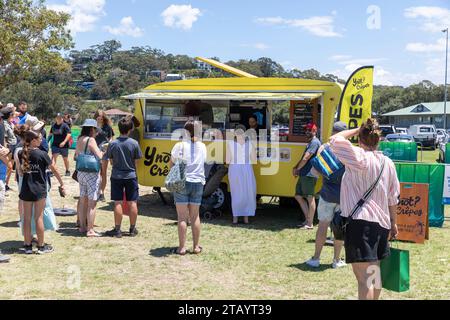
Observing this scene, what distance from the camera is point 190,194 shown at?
648cm

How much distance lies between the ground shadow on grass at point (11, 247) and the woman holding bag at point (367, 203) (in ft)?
14.8

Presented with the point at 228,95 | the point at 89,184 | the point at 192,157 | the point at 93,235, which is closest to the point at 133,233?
the point at 93,235

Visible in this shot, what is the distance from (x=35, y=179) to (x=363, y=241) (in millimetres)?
4191

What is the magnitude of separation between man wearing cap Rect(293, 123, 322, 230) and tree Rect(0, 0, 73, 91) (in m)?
20.1

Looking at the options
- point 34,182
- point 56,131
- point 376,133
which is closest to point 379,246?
point 376,133

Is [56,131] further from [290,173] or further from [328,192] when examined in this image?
[328,192]

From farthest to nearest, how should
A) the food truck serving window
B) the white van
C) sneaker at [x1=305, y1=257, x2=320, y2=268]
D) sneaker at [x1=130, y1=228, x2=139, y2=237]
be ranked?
1. the white van
2. the food truck serving window
3. sneaker at [x1=130, y1=228, x2=139, y2=237]
4. sneaker at [x1=305, y1=257, x2=320, y2=268]

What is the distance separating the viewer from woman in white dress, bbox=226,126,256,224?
8734 millimetres

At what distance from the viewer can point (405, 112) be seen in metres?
67.5

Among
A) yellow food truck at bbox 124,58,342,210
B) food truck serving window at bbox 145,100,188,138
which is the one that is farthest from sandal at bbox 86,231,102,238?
food truck serving window at bbox 145,100,188,138

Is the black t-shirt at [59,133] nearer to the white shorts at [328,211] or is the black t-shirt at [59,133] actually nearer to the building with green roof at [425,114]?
the white shorts at [328,211]

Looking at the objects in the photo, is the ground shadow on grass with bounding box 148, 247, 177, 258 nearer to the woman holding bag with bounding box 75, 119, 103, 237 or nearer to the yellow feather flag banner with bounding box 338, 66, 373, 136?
the woman holding bag with bounding box 75, 119, 103, 237

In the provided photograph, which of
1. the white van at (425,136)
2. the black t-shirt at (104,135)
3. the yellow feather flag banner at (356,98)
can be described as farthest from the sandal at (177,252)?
the white van at (425,136)
